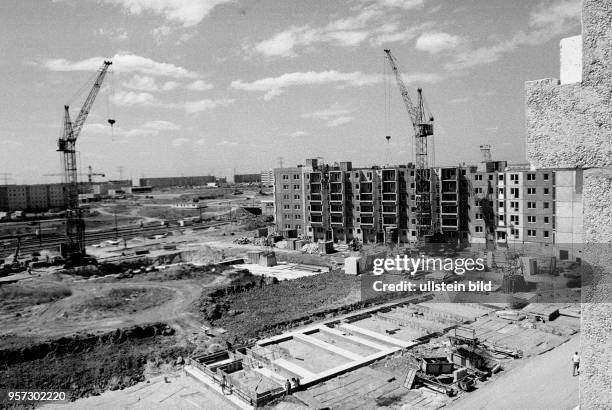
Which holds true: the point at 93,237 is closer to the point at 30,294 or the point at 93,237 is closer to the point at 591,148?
the point at 30,294

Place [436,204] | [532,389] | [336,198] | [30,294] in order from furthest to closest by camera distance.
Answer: [336,198]
[436,204]
[30,294]
[532,389]

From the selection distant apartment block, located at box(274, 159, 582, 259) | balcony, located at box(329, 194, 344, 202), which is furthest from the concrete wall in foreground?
balcony, located at box(329, 194, 344, 202)

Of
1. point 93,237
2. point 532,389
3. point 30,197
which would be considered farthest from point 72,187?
point 30,197

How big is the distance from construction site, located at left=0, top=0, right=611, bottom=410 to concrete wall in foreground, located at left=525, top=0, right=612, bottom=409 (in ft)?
0.07

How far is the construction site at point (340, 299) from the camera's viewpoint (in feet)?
67.2

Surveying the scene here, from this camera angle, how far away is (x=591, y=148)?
8.57ft

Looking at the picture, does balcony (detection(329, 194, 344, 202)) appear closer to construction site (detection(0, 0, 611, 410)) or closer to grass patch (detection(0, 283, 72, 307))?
construction site (detection(0, 0, 611, 410))

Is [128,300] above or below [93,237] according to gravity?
below

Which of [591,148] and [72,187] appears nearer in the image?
[591,148]

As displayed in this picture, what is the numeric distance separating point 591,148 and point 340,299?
35.6 m

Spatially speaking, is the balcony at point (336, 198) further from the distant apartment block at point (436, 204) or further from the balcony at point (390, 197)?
the balcony at point (390, 197)

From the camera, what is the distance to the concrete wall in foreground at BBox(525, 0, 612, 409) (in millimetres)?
2543

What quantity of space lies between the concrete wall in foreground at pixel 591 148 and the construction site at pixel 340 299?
0.02 metres

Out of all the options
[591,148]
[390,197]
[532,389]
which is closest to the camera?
[591,148]
